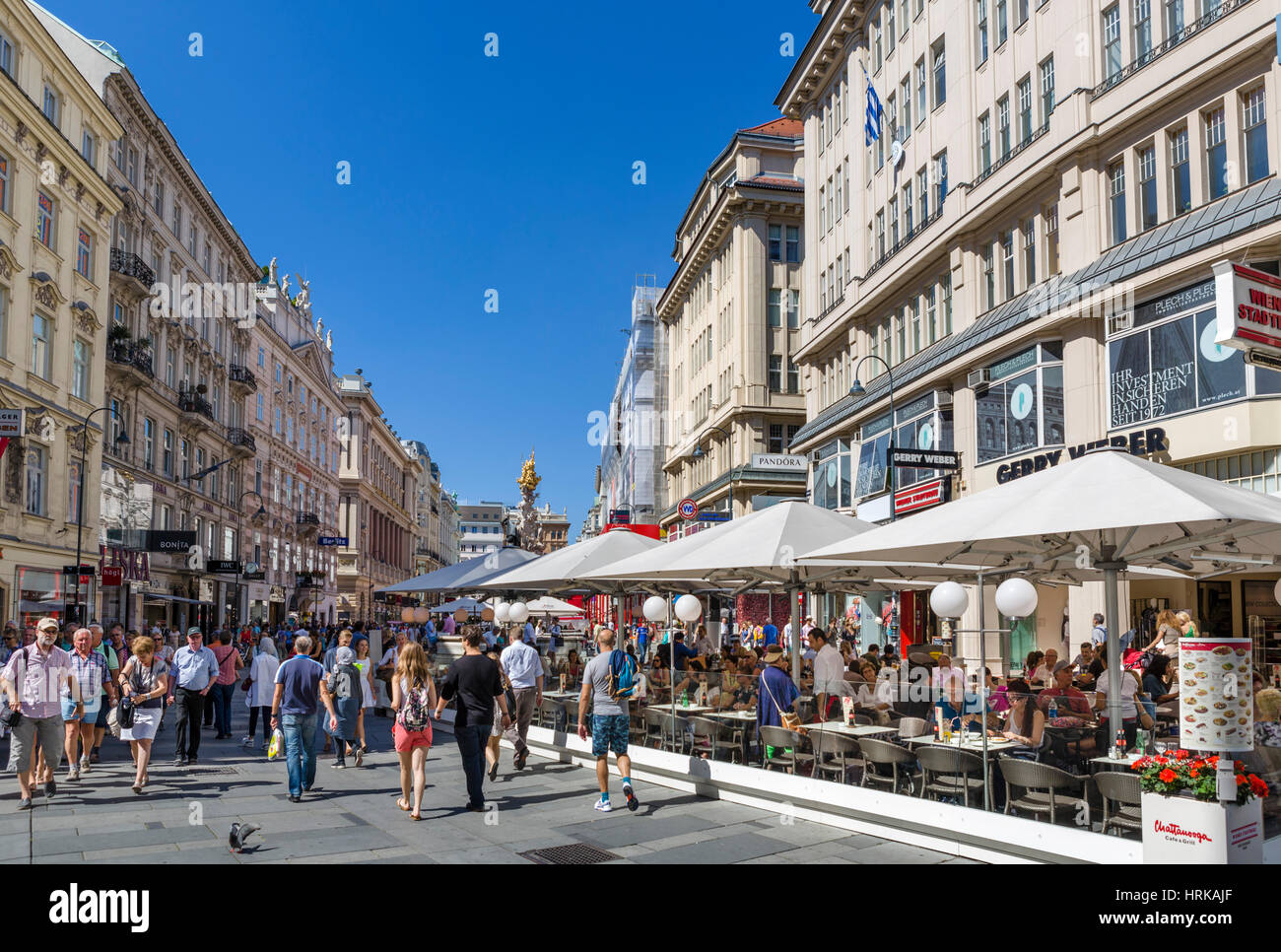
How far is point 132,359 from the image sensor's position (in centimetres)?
3741

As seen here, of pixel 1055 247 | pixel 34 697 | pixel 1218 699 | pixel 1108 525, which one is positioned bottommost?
pixel 34 697

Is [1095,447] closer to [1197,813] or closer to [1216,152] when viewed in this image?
[1216,152]

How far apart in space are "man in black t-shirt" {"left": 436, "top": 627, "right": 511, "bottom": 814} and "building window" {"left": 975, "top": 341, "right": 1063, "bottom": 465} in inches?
624

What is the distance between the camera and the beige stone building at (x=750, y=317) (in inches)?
1982

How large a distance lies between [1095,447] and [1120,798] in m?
15.7

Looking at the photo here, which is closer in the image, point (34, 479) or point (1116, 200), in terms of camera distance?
point (1116, 200)

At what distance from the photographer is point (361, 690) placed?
15422mm

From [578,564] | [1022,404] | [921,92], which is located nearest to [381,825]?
[578,564]

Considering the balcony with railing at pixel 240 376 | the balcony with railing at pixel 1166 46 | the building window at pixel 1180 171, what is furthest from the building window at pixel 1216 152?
the balcony with railing at pixel 240 376

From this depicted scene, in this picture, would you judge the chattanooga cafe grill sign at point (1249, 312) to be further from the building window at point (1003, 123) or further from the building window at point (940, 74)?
the building window at point (940, 74)

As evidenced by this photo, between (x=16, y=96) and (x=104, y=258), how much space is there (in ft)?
23.5
